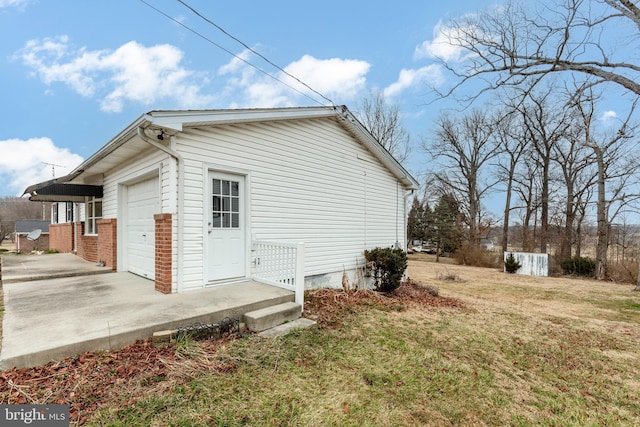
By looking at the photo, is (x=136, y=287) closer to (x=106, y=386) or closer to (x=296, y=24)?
(x=106, y=386)

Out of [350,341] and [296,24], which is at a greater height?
[296,24]

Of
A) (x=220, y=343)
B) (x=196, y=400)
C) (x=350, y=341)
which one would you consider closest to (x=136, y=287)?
(x=220, y=343)

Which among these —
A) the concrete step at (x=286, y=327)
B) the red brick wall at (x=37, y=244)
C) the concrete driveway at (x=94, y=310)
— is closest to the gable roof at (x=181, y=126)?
the concrete driveway at (x=94, y=310)

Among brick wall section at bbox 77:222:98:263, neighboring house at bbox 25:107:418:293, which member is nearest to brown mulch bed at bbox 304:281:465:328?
neighboring house at bbox 25:107:418:293

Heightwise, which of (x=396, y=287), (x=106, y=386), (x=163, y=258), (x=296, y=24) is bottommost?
(x=396, y=287)

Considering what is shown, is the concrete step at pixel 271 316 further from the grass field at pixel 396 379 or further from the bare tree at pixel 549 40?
the bare tree at pixel 549 40

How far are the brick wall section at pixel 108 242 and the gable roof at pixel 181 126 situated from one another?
1.34 meters

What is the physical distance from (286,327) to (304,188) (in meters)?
3.50

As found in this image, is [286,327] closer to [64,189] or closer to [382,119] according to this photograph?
[64,189]

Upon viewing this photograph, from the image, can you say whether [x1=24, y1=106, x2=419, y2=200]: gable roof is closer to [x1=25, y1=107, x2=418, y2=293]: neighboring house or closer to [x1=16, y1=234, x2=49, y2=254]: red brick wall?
[x1=25, y1=107, x2=418, y2=293]: neighboring house

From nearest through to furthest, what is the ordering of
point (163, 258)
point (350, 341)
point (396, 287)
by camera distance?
point (350, 341) → point (163, 258) → point (396, 287)

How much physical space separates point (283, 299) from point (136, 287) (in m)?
2.59

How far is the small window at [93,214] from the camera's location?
8.15 metres

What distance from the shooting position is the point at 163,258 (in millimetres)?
4664
